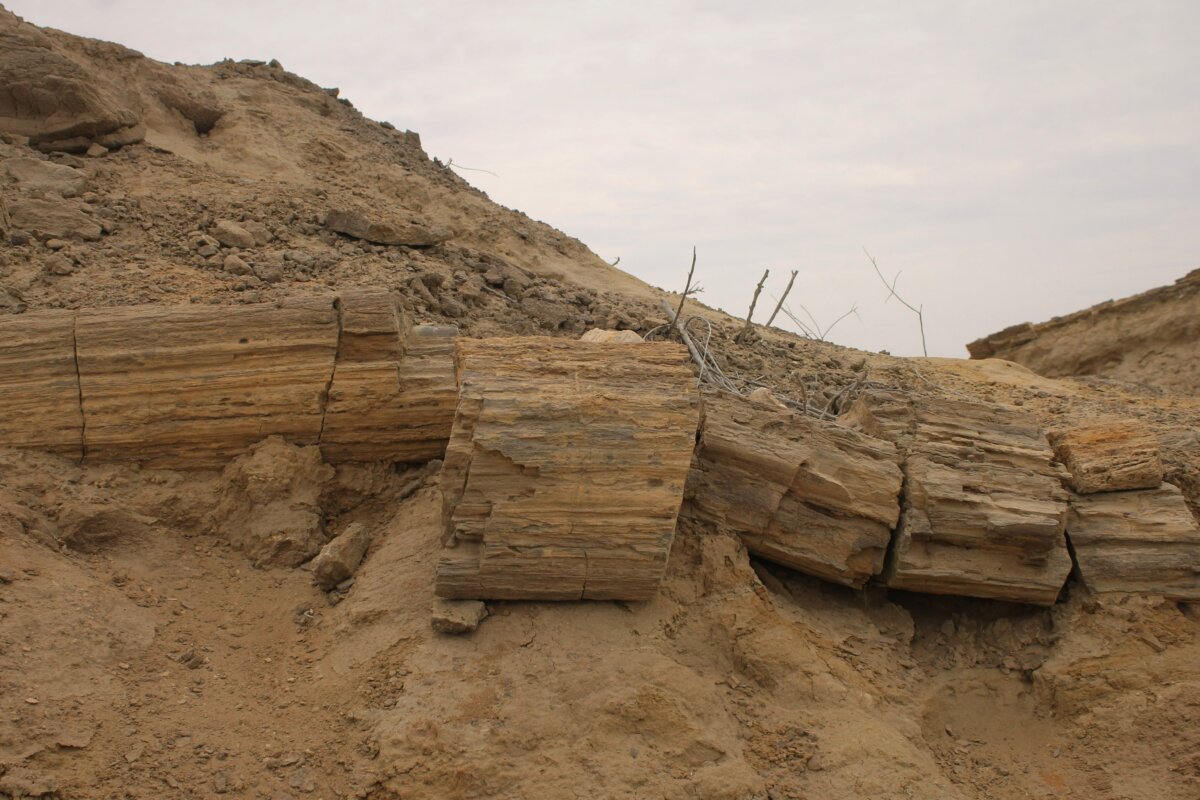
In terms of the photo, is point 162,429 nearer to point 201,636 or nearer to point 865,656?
point 201,636

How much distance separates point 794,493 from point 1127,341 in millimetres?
8453

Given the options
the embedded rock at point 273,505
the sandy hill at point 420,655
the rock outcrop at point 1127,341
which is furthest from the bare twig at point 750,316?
the rock outcrop at point 1127,341

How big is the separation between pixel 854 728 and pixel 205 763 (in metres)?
2.42

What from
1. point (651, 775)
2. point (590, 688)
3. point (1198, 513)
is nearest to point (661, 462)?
point (590, 688)

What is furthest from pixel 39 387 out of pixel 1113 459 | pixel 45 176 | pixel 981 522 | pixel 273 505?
pixel 1113 459

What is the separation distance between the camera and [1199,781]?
386 cm

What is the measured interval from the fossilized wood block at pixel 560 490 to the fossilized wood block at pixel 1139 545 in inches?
84.6

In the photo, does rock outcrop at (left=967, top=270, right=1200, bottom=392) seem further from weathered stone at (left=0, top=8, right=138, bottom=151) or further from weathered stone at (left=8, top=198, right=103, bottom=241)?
weathered stone at (left=0, top=8, right=138, bottom=151)

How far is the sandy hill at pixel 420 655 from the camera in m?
3.39

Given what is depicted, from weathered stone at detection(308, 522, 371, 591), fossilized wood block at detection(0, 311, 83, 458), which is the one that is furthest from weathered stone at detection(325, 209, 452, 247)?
weathered stone at detection(308, 522, 371, 591)

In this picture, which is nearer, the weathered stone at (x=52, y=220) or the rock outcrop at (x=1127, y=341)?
the weathered stone at (x=52, y=220)

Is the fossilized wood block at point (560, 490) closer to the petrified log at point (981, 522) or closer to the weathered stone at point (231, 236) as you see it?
the petrified log at point (981, 522)

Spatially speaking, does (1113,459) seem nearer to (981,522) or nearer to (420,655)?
(981,522)

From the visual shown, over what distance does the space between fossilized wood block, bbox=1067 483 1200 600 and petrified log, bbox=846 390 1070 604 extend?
17 cm
